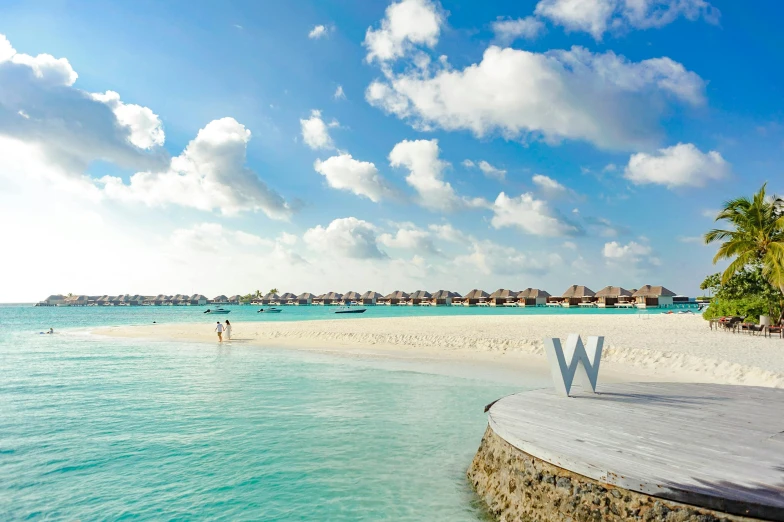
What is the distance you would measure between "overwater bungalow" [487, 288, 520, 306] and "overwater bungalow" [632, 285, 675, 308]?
33698 millimetres

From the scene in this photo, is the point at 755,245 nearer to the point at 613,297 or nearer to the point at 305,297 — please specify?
the point at 613,297

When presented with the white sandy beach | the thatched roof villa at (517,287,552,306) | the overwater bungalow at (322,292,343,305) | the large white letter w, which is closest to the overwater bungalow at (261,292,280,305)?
the overwater bungalow at (322,292,343,305)

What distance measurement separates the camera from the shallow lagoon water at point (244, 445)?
6047mm

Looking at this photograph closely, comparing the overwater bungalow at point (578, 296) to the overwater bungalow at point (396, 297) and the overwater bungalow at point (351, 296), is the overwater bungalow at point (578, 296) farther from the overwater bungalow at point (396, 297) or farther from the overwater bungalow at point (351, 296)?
the overwater bungalow at point (351, 296)

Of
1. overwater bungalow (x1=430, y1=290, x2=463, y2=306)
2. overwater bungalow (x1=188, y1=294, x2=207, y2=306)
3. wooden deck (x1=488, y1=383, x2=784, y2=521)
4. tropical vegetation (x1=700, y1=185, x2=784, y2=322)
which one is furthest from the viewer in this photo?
overwater bungalow (x1=188, y1=294, x2=207, y2=306)

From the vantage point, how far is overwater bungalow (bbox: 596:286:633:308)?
4156 inches

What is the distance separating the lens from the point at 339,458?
753 cm

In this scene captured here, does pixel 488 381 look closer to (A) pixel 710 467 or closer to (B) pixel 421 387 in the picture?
(B) pixel 421 387

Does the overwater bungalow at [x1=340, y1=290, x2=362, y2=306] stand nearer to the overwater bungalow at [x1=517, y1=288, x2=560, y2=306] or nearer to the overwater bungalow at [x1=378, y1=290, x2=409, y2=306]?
the overwater bungalow at [x1=378, y1=290, x2=409, y2=306]

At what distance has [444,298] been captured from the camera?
497ft

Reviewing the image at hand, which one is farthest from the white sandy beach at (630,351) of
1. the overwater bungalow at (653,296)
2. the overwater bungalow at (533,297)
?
the overwater bungalow at (533,297)

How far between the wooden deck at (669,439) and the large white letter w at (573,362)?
230 millimetres

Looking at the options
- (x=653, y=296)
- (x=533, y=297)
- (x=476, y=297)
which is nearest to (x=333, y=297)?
(x=476, y=297)

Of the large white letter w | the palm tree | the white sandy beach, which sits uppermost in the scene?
the palm tree
